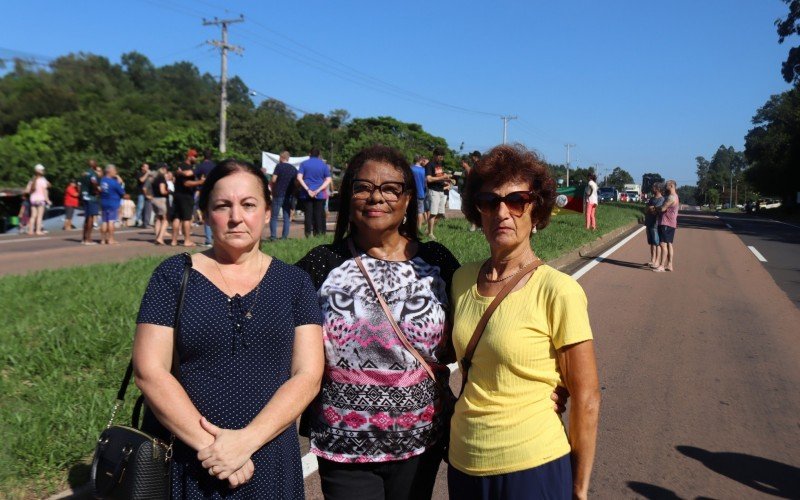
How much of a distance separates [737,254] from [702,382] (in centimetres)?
1402

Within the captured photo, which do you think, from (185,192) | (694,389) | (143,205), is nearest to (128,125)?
(143,205)

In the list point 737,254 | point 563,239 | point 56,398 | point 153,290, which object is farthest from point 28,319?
point 737,254

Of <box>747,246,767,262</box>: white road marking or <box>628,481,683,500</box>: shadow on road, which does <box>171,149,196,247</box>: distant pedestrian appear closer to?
<box>628,481,683,500</box>: shadow on road

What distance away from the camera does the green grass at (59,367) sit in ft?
11.6

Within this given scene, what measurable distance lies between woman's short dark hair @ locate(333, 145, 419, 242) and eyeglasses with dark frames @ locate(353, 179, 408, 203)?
4 cm

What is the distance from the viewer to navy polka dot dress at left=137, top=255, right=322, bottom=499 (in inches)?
80.3

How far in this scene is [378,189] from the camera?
8.20 feet

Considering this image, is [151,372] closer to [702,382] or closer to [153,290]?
[153,290]

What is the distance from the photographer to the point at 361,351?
2330 mm

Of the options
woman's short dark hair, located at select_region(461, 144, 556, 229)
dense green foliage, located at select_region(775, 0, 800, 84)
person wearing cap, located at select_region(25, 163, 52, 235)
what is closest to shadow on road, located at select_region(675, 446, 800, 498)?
woman's short dark hair, located at select_region(461, 144, 556, 229)

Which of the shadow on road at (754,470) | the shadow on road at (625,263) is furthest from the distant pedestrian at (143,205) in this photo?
the shadow on road at (754,470)

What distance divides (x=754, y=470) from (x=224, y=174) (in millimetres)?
3823

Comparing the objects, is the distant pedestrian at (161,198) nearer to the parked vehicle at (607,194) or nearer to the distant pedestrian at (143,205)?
the distant pedestrian at (143,205)

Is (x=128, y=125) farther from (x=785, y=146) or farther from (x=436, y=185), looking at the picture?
(x=785, y=146)
